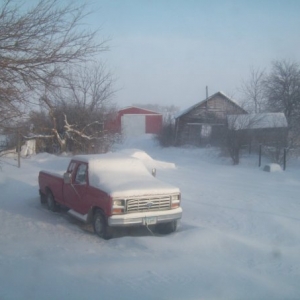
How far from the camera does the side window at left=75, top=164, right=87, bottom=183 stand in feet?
30.2

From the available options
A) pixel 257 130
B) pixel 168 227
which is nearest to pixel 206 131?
pixel 257 130

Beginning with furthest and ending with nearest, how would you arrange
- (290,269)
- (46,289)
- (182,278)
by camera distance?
(290,269), (182,278), (46,289)

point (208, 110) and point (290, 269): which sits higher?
point (208, 110)

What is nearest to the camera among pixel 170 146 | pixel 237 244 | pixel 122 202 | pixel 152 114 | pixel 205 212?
pixel 237 244

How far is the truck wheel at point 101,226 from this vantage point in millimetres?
7840

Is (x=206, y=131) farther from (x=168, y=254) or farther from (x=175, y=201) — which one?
(x=168, y=254)

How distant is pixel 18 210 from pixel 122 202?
166 inches

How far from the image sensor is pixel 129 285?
516 centimetres

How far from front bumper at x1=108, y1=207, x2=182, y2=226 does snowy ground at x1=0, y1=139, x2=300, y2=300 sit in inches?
13.1

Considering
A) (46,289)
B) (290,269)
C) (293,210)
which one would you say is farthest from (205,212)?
(46,289)

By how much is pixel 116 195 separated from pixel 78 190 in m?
1.64

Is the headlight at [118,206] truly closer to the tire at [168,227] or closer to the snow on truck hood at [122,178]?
the snow on truck hood at [122,178]

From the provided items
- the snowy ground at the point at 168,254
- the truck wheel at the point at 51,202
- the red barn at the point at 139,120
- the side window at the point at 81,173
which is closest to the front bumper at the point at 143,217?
the snowy ground at the point at 168,254

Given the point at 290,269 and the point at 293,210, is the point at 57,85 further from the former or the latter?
the point at 293,210
